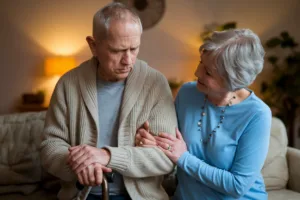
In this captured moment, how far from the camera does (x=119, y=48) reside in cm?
121

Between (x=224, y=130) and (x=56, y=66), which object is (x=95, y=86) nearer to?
(x=224, y=130)

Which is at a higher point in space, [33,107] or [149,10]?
[149,10]

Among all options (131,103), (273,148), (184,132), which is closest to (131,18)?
(131,103)

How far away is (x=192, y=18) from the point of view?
4648 millimetres

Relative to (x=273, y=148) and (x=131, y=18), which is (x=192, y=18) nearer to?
(x=273, y=148)

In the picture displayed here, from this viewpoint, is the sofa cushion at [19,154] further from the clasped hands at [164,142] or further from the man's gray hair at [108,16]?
the man's gray hair at [108,16]

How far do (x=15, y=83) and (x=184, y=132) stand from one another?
12.0ft

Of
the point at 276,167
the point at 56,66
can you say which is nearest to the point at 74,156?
the point at 276,167

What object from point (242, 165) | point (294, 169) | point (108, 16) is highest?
point (108, 16)

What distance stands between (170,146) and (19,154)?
3.40ft

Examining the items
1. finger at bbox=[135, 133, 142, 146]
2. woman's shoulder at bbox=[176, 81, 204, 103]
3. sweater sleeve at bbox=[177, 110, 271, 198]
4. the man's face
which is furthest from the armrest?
the man's face

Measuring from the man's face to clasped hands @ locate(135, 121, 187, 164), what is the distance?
0.25m

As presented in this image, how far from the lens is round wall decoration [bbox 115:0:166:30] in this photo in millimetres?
4410

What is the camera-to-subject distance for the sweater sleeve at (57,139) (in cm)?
124
